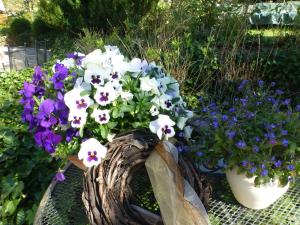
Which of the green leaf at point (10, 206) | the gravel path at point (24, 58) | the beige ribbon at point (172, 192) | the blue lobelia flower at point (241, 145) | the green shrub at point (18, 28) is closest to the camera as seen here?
the beige ribbon at point (172, 192)

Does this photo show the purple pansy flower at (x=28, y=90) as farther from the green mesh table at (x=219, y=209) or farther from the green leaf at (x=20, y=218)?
the green leaf at (x=20, y=218)

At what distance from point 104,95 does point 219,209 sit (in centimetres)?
62

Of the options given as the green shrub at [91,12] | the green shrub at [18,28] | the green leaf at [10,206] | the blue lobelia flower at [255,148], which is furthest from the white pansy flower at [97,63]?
the green shrub at [18,28]

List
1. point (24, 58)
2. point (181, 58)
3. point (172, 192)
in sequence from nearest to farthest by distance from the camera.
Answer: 1. point (172, 192)
2. point (181, 58)
3. point (24, 58)

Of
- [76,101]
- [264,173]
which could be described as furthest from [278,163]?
[76,101]

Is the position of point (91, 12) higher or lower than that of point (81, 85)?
lower

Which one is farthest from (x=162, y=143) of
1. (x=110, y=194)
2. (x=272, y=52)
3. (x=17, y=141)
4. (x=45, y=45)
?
(x=45, y=45)

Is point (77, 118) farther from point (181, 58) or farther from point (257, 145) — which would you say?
point (181, 58)

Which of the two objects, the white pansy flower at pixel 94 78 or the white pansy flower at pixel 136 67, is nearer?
the white pansy flower at pixel 94 78

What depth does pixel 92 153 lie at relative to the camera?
1.22 m

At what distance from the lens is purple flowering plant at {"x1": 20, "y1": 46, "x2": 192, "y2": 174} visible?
50.8 inches

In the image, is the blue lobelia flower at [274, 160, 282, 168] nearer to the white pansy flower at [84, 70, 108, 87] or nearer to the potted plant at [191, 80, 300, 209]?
the potted plant at [191, 80, 300, 209]

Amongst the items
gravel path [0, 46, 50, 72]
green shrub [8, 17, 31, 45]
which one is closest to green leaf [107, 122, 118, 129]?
gravel path [0, 46, 50, 72]

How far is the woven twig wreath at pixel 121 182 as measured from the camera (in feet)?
3.84
